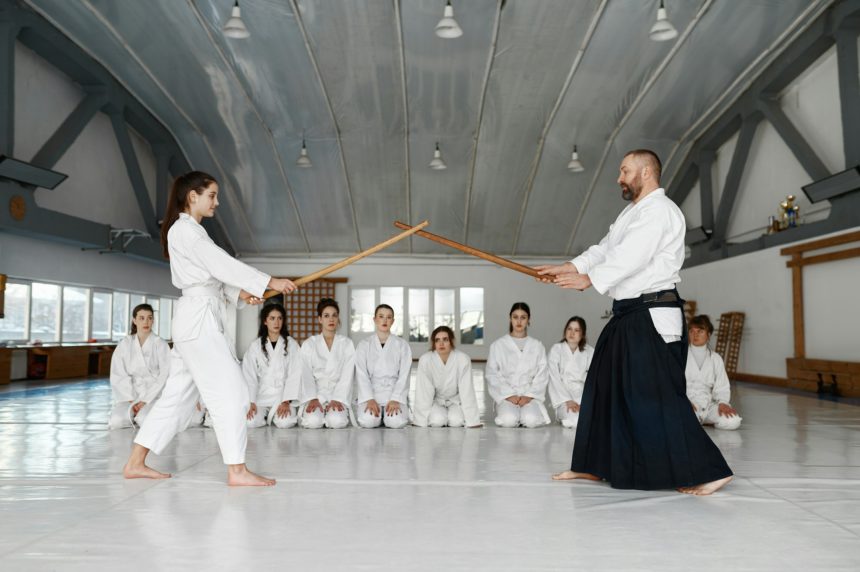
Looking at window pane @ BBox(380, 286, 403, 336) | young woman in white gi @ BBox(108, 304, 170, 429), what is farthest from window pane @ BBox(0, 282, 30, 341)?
window pane @ BBox(380, 286, 403, 336)

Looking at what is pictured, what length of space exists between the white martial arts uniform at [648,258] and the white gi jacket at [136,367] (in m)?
4.04

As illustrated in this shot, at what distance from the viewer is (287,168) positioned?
14148mm


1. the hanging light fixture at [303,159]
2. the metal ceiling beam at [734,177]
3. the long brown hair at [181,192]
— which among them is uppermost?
the hanging light fixture at [303,159]

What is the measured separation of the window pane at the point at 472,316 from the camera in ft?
59.3

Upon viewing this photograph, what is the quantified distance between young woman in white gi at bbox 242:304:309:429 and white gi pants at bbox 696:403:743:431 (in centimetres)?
338

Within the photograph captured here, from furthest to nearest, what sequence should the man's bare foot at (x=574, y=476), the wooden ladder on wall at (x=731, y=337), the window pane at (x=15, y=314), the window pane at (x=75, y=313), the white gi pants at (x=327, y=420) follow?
the window pane at (x=75, y=313), the wooden ladder on wall at (x=731, y=337), the window pane at (x=15, y=314), the white gi pants at (x=327, y=420), the man's bare foot at (x=574, y=476)

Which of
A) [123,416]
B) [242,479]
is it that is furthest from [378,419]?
[242,479]

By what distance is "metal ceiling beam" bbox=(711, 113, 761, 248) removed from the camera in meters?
11.5

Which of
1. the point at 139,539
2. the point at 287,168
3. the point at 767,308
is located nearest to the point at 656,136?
the point at 767,308

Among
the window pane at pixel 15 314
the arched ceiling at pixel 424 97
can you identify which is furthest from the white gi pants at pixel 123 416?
the arched ceiling at pixel 424 97

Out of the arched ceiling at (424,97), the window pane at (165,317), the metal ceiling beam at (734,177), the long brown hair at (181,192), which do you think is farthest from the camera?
the window pane at (165,317)

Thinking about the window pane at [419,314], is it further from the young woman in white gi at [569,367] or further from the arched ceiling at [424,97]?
the young woman in white gi at [569,367]

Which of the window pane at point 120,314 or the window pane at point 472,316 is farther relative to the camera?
the window pane at point 472,316

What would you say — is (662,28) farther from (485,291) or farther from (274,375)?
(485,291)
